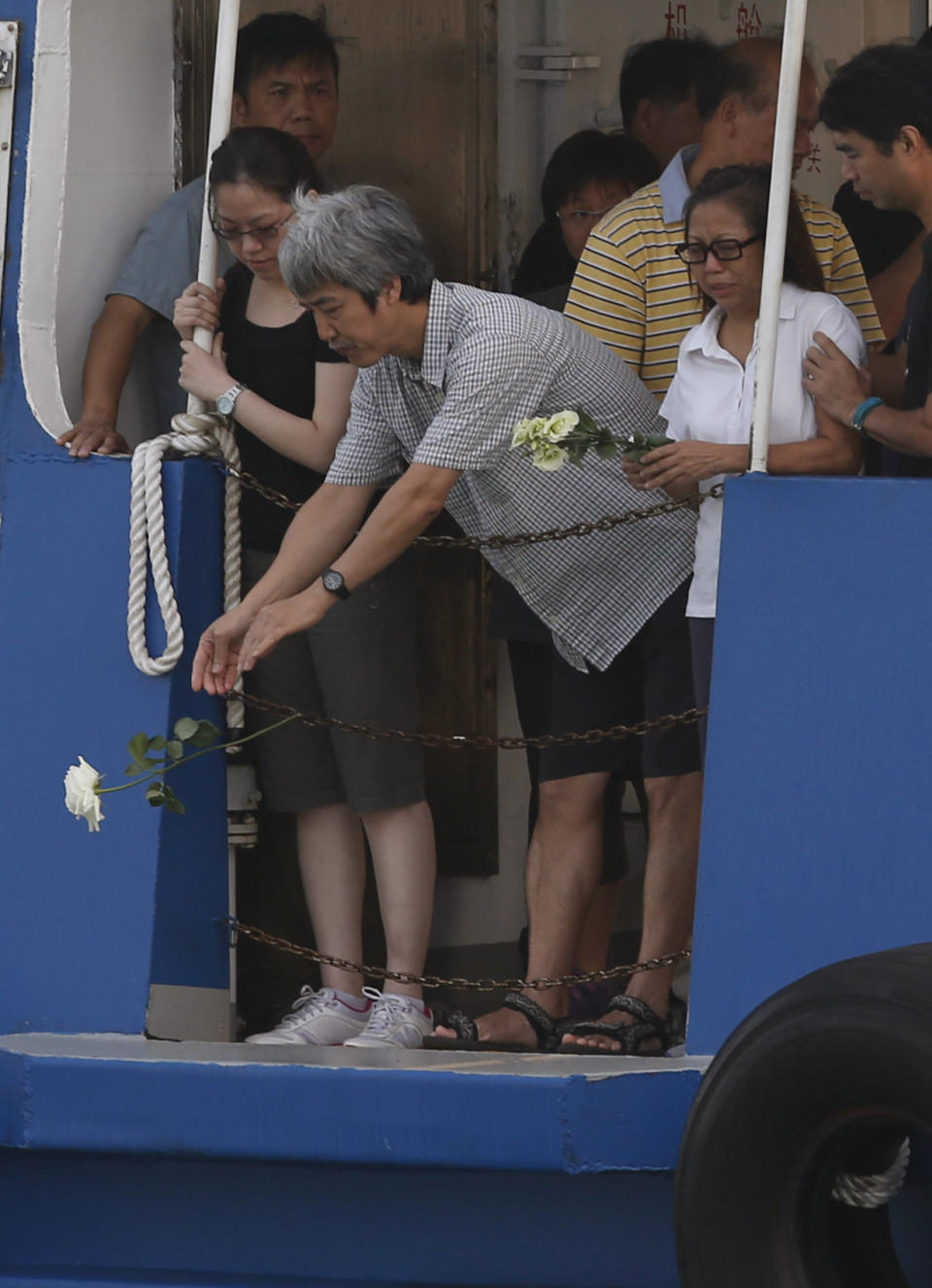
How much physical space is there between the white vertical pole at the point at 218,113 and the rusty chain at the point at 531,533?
7.0 inches

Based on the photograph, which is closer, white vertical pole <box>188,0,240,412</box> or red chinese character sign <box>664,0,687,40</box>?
white vertical pole <box>188,0,240,412</box>

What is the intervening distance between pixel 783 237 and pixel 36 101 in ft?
4.36

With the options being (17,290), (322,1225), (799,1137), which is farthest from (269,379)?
(799,1137)

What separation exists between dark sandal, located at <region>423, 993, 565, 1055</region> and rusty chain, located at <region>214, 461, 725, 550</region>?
85 cm

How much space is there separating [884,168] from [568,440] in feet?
2.24

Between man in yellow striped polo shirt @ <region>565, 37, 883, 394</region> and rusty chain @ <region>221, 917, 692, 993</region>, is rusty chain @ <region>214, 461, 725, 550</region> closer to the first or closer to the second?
man in yellow striped polo shirt @ <region>565, 37, 883, 394</region>

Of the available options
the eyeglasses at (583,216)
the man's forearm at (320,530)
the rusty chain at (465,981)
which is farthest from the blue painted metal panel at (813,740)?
the eyeglasses at (583,216)

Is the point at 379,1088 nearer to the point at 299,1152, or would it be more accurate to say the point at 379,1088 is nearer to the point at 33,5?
the point at 299,1152

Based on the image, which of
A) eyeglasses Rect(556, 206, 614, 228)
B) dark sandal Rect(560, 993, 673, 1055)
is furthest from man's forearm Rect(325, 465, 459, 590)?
eyeglasses Rect(556, 206, 614, 228)

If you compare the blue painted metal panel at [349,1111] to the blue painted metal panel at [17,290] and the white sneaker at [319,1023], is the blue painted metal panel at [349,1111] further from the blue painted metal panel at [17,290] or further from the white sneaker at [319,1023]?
the blue painted metal panel at [17,290]

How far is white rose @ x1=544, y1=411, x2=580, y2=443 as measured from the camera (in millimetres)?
3195

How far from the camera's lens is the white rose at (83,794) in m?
3.21

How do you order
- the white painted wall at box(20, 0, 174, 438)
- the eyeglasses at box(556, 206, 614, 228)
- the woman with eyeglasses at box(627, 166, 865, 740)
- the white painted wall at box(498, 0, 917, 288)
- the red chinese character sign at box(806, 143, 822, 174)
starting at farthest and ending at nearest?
the red chinese character sign at box(806, 143, 822, 174), the white painted wall at box(498, 0, 917, 288), the eyeglasses at box(556, 206, 614, 228), the white painted wall at box(20, 0, 174, 438), the woman with eyeglasses at box(627, 166, 865, 740)

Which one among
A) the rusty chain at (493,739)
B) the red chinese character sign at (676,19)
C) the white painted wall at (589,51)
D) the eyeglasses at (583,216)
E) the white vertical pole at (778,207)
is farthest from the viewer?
the red chinese character sign at (676,19)
